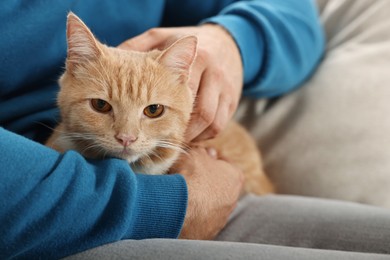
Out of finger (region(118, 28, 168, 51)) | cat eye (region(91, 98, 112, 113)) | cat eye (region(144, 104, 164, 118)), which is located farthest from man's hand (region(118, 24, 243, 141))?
cat eye (region(91, 98, 112, 113))

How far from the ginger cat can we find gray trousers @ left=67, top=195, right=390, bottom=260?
0.25 metres

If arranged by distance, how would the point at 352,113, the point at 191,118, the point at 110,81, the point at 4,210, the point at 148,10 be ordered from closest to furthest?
the point at 4,210 < the point at 110,81 < the point at 191,118 < the point at 148,10 < the point at 352,113

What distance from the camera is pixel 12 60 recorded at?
1.06 metres

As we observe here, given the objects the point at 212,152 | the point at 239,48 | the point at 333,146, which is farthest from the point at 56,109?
the point at 333,146

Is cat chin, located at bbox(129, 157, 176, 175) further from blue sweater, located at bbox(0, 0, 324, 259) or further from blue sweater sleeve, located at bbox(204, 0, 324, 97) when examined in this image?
blue sweater sleeve, located at bbox(204, 0, 324, 97)

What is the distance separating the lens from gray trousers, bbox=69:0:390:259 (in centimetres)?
104

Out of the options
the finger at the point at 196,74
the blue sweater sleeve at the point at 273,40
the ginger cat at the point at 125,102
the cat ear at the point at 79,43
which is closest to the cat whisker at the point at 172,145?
the ginger cat at the point at 125,102

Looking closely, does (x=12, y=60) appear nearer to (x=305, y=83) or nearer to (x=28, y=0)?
(x=28, y=0)

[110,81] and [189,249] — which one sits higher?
[110,81]

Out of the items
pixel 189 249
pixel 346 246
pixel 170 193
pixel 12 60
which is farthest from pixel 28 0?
pixel 346 246

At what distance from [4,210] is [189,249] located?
30 cm

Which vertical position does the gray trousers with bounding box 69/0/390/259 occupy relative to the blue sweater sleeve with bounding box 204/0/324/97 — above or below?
below

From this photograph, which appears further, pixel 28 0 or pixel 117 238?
pixel 28 0

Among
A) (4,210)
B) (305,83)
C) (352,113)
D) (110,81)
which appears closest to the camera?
(4,210)
